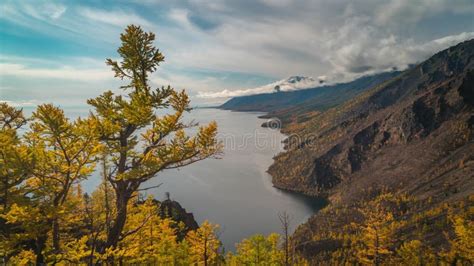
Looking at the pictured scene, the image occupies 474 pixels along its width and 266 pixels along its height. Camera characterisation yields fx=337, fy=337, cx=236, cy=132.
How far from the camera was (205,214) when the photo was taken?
187000 mm

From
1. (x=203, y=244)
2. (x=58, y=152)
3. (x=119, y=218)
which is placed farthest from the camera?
(x=203, y=244)

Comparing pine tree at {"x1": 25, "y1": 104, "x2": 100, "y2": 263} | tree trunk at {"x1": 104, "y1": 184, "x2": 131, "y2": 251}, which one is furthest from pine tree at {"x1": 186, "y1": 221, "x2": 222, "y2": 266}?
pine tree at {"x1": 25, "y1": 104, "x2": 100, "y2": 263}

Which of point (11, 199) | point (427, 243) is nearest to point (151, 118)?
point (11, 199)

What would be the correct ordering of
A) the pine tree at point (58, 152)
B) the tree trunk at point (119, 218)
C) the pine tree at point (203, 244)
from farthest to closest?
the pine tree at point (203, 244)
the tree trunk at point (119, 218)
the pine tree at point (58, 152)

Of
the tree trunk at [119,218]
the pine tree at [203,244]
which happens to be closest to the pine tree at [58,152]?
the tree trunk at [119,218]

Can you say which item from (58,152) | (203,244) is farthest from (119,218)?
(203,244)

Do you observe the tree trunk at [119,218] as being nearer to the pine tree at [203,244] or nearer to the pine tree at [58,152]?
the pine tree at [58,152]

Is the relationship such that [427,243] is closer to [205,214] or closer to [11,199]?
[205,214]

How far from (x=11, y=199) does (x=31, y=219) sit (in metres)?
3.17

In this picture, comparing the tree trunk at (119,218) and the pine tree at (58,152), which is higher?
the pine tree at (58,152)

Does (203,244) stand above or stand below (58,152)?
below

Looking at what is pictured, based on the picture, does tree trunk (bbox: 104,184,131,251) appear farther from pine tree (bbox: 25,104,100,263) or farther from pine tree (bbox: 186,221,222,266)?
pine tree (bbox: 186,221,222,266)

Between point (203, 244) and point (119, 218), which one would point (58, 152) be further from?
point (203, 244)

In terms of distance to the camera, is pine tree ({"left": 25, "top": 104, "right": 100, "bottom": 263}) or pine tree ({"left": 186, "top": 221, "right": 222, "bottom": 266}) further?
pine tree ({"left": 186, "top": 221, "right": 222, "bottom": 266})
